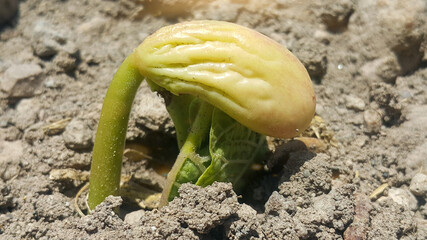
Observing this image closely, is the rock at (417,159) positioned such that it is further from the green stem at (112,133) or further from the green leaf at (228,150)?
the green stem at (112,133)

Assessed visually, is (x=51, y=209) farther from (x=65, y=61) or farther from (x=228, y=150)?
(x=65, y=61)

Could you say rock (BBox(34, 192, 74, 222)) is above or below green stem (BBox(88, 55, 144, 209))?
below

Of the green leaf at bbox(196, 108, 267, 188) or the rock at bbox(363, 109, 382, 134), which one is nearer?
the green leaf at bbox(196, 108, 267, 188)

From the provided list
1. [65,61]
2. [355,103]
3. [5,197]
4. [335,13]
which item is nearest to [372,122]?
[355,103]

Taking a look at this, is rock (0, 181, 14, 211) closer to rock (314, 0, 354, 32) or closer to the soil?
the soil

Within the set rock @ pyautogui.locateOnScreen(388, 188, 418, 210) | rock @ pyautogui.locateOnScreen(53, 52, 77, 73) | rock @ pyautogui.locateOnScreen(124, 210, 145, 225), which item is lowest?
rock @ pyautogui.locateOnScreen(124, 210, 145, 225)

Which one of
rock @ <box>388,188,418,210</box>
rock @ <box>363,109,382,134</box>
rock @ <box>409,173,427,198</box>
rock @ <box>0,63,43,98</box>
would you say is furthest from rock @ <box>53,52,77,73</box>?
rock @ <box>409,173,427,198</box>
